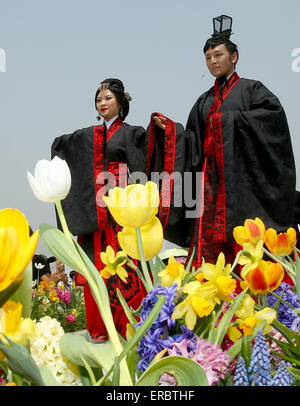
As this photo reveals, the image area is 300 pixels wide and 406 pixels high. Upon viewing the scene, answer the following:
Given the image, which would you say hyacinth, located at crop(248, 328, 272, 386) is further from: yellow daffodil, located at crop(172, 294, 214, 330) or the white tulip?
the white tulip

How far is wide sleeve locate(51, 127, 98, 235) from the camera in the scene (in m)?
3.26

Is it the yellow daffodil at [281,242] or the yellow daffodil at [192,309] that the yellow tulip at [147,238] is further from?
the yellow daffodil at [281,242]

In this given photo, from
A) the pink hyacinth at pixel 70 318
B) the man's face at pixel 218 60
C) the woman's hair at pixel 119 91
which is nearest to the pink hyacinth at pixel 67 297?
the pink hyacinth at pixel 70 318

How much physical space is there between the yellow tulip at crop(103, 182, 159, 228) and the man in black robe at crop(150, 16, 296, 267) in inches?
79.0

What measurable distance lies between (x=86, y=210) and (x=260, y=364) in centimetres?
→ 286

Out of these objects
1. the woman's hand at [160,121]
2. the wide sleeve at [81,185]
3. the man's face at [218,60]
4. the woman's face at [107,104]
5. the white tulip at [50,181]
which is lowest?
the wide sleeve at [81,185]

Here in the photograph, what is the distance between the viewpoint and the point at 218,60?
291 cm

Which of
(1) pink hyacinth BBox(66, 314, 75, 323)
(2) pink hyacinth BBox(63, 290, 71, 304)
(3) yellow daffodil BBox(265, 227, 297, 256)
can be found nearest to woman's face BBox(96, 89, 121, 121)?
(1) pink hyacinth BBox(66, 314, 75, 323)

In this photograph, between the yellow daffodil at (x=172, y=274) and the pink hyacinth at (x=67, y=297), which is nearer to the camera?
the yellow daffodil at (x=172, y=274)

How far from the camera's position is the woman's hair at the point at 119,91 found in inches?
136

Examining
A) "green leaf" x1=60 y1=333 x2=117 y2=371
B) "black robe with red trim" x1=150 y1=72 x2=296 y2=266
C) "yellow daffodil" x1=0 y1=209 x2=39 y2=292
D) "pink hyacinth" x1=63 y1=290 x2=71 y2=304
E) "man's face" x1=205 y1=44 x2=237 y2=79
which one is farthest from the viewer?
"pink hyacinth" x1=63 y1=290 x2=71 y2=304

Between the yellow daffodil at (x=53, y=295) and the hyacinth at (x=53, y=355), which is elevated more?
the hyacinth at (x=53, y=355)

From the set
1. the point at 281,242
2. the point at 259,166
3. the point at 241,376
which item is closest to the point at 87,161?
the point at 259,166

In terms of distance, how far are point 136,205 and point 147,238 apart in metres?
0.07
